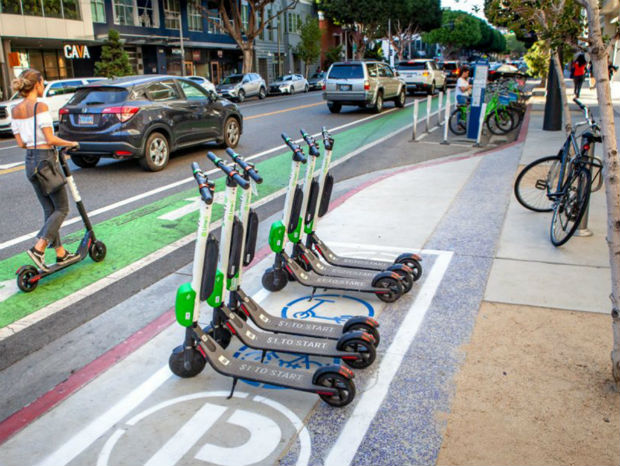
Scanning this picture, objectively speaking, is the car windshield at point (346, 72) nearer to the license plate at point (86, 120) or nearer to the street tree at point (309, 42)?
the license plate at point (86, 120)

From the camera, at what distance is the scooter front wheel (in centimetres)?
552

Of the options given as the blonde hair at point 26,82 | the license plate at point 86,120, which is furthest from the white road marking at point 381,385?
the license plate at point 86,120

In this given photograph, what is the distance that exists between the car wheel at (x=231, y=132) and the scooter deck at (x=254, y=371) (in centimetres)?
1000

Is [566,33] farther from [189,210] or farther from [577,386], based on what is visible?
[189,210]

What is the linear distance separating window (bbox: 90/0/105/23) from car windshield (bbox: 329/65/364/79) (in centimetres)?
2010

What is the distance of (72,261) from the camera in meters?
5.97

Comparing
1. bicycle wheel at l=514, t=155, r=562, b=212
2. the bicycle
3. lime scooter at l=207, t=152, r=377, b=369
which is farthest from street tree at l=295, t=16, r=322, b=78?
lime scooter at l=207, t=152, r=377, b=369

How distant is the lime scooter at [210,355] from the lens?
3.49 m

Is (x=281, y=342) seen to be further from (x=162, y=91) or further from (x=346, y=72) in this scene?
(x=346, y=72)

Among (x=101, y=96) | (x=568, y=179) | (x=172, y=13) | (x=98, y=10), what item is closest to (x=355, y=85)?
(x=101, y=96)

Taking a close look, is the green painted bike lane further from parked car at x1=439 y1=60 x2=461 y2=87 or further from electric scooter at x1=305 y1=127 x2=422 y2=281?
parked car at x1=439 y1=60 x2=461 y2=87

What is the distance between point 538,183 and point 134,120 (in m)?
7.05

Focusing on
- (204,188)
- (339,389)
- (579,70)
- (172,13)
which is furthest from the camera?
(172,13)

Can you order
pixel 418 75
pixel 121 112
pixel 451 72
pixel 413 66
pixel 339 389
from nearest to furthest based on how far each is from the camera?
pixel 339 389
pixel 121 112
pixel 418 75
pixel 413 66
pixel 451 72
